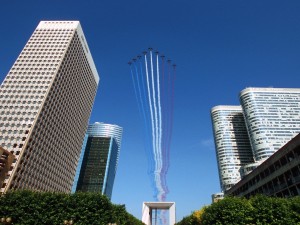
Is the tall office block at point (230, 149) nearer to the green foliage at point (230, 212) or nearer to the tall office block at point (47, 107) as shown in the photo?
the tall office block at point (47, 107)

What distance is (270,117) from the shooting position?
16625 cm

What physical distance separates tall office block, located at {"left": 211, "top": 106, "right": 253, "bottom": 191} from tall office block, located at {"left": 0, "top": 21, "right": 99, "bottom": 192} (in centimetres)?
10303

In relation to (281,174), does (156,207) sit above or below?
below

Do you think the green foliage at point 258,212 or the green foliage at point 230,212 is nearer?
the green foliage at point 258,212

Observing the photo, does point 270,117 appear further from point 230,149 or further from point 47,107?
point 47,107

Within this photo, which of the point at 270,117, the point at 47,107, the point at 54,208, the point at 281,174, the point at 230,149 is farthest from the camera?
the point at 230,149

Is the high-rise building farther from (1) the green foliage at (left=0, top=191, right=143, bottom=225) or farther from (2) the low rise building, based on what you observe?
(1) the green foliage at (left=0, top=191, right=143, bottom=225)

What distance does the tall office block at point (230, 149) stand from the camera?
17738cm

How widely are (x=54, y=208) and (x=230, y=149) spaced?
168 metres

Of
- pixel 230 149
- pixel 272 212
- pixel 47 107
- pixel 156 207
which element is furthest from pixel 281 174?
pixel 230 149

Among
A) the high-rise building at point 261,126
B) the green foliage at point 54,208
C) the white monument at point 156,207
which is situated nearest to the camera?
the green foliage at point 54,208

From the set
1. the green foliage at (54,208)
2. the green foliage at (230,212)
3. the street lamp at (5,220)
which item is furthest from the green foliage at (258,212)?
the street lamp at (5,220)

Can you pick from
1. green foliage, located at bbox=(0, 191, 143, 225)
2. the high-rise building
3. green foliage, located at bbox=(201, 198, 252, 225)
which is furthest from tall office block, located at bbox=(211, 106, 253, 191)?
green foliage, located at bbox=(0, 191, 143, 225)

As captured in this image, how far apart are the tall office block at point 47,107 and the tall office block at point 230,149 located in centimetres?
10303
